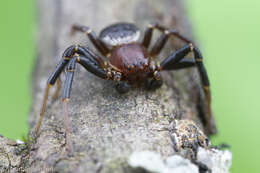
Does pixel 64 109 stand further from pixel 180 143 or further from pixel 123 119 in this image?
pixel 180 143

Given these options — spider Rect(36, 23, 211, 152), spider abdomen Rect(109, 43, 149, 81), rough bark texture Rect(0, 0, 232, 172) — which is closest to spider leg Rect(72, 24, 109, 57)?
spider Rect(36, 23, 211, 152)

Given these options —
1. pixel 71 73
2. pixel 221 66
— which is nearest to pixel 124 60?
pixel 71 73

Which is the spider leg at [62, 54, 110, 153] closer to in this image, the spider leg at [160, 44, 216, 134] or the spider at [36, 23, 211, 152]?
the spider at [36, 23, 211, 152]

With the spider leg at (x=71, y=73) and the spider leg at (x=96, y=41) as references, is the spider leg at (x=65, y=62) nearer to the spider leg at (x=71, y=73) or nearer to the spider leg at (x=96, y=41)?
the spider leg at (x=71, y=73)

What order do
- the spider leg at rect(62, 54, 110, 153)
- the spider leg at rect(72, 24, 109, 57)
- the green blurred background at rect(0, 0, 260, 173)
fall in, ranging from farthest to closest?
the green blurred background at rect(0, 0, 260, 173), the spider leg at rect(72, 24, 109, 57), the spider leg at rect(62, 54, 110, 153)

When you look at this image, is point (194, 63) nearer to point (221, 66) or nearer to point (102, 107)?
point (102, 107)

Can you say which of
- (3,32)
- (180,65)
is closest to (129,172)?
(180,65)

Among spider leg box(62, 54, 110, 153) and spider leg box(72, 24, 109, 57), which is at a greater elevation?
spider leg box(72, 24, 109, 57)
